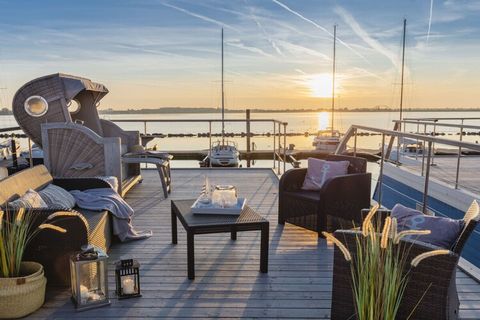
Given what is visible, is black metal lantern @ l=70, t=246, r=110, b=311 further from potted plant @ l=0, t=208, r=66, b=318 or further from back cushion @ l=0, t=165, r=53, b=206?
back cushion @ l=0, t=165, r=53, b=206

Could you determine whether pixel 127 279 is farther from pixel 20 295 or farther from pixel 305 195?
pixel 305 195

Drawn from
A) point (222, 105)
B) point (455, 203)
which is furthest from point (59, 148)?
point (222, 105)

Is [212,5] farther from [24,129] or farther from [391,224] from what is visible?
[391,224]

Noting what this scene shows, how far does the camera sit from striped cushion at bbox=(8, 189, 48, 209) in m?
2.59

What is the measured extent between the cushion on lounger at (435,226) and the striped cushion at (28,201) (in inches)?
93.3

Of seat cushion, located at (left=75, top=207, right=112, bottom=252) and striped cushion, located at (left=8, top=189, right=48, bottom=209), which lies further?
seat cushion, located at (left=75, top=207, right=112, bottom=252)

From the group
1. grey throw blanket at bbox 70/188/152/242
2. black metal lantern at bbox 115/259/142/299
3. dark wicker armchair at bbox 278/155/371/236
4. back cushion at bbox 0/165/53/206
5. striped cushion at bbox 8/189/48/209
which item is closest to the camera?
black metal lantern at bbox 115/259/142/299

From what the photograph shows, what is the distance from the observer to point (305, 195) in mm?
3756

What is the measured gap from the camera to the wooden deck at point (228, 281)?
7.62 ft

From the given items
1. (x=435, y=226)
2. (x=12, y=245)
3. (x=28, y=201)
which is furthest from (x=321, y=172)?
(x=12, y=245)

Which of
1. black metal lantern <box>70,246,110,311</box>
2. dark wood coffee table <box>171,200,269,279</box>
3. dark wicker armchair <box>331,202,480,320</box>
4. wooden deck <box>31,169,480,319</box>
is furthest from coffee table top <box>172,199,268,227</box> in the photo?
dark wicker armchair <box>331,202,480,320</box>

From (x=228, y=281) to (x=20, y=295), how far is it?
50.1 inches

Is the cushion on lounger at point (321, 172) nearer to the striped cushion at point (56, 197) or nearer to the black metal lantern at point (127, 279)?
the black metal lantern at point (127, 279)

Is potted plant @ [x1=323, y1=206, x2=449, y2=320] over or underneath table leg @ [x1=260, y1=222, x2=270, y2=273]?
over
